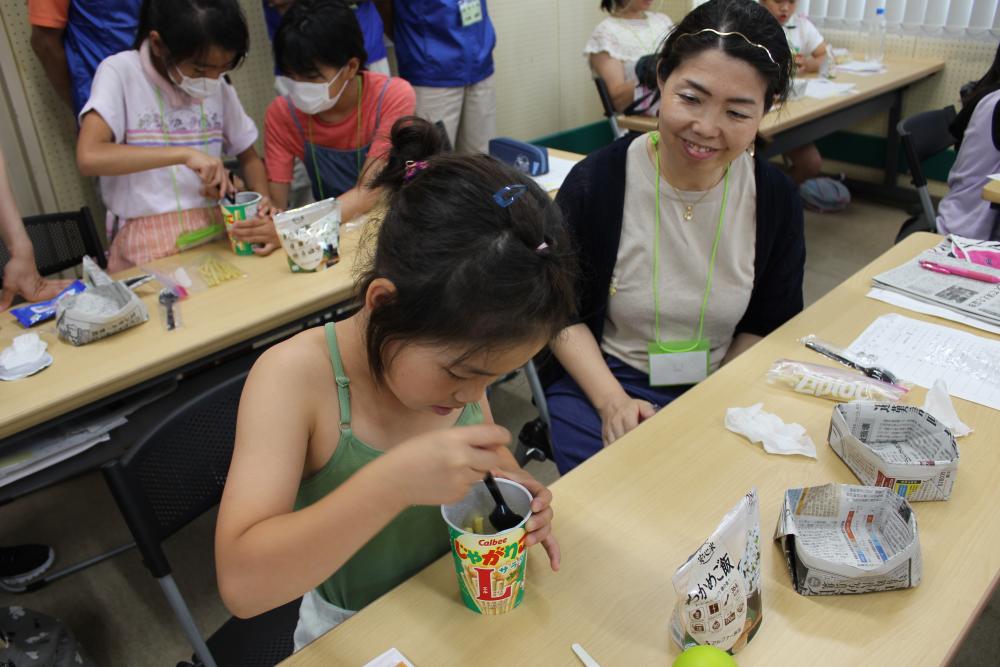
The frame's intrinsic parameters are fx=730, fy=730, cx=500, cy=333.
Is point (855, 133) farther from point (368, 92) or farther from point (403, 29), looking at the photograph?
point (368, 92)

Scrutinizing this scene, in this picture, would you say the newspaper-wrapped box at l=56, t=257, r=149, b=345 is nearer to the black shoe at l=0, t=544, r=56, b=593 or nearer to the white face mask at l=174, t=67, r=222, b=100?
the white face mask at l=174, t=67, r=222, b=100

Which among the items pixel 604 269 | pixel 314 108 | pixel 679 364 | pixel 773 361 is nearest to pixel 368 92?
pixel 314 108

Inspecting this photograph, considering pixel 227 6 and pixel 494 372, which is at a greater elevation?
pixel 227 6

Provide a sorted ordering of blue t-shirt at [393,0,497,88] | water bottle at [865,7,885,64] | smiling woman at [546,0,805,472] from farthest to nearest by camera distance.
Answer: water bottle at [865,7,885,64] → blue t-shirt at [393,0,497,88] → smiling woman at [546,0,805,472]

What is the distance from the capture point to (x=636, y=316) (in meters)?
1.55

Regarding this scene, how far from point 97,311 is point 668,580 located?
4.41 feet

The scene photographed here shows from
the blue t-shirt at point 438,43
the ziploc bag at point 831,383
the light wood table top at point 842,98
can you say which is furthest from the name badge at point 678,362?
the blue t-shirt at point 438,43

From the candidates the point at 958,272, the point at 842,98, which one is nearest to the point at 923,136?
the point at 842,98

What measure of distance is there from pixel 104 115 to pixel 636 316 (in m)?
1.47

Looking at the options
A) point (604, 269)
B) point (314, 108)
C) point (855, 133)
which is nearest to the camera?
point (604, 269)

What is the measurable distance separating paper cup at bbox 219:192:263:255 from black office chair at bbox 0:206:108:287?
0.39 meters

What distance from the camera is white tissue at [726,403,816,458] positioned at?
1079mm

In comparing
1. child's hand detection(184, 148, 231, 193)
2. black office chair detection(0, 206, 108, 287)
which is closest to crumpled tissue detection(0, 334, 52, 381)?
black office chair detection(0, 206, 108, 287)

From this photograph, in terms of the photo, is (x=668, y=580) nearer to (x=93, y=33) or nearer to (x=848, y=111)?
(x=93, y=33)
